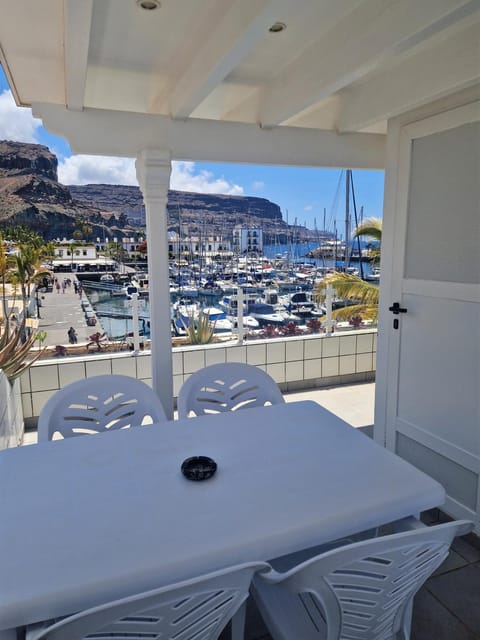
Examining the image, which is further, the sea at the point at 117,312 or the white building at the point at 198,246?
the white building at the point at 198,246

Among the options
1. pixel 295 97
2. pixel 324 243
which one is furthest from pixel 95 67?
pixel 324 243

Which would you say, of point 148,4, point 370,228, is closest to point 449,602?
point 148,4

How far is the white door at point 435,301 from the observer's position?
6.92ft

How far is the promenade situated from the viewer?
3.79 metres

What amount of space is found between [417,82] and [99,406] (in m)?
2.06

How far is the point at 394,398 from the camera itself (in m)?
2.64

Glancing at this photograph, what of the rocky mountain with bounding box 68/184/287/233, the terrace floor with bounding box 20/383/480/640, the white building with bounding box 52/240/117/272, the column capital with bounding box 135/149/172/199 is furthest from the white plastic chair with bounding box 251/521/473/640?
the white building with bounding box 52/240/117/272

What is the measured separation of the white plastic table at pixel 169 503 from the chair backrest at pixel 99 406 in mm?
274

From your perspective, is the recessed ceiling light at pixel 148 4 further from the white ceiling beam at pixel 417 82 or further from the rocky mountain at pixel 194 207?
the rocky mountain at pixel 194 207

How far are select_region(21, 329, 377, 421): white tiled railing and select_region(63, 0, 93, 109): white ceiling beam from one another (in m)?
2.22

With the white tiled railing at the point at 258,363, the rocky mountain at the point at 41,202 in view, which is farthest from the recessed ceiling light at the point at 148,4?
the white tiled railing at the point at 258,363

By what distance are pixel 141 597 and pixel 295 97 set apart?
210 cm

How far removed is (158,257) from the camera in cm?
270

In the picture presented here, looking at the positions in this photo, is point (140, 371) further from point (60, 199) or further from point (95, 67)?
point (95, 67)
